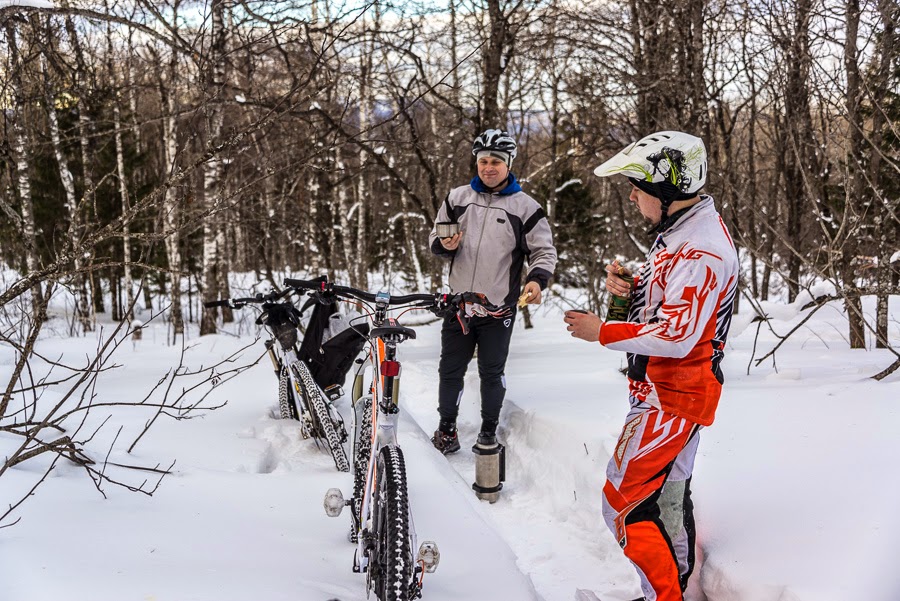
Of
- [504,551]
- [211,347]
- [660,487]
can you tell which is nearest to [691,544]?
[660,487]

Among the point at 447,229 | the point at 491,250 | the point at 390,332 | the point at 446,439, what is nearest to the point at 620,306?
the point at 390,332

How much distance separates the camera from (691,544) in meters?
2.53

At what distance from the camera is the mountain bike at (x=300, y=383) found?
359 centimetres

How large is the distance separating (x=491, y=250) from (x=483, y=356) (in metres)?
0.71

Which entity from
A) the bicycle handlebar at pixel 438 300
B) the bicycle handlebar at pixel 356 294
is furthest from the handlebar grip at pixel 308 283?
the bicycle handlebar at pixel 438 300

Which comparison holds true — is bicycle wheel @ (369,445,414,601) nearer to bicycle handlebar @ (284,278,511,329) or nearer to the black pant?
bicycle handlebar @ (284,278,511,329)

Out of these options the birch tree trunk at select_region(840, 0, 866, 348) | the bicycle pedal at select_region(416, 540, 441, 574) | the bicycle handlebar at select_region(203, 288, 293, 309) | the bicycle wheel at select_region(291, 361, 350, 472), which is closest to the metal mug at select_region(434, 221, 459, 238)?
the bicycle handlebar at select_region(203, 288, 293, 309)

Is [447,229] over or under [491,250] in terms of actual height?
over

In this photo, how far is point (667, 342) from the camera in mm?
2055

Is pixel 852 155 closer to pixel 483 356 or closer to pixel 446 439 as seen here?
pixel 483 356

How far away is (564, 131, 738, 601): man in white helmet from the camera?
81.3 inches

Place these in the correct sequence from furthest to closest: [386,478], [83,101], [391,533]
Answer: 1. [83,101]
2. [386,478]
3. [391,533]

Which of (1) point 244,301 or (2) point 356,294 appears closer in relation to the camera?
(2) point 356,294

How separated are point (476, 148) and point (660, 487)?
8.14 ft
